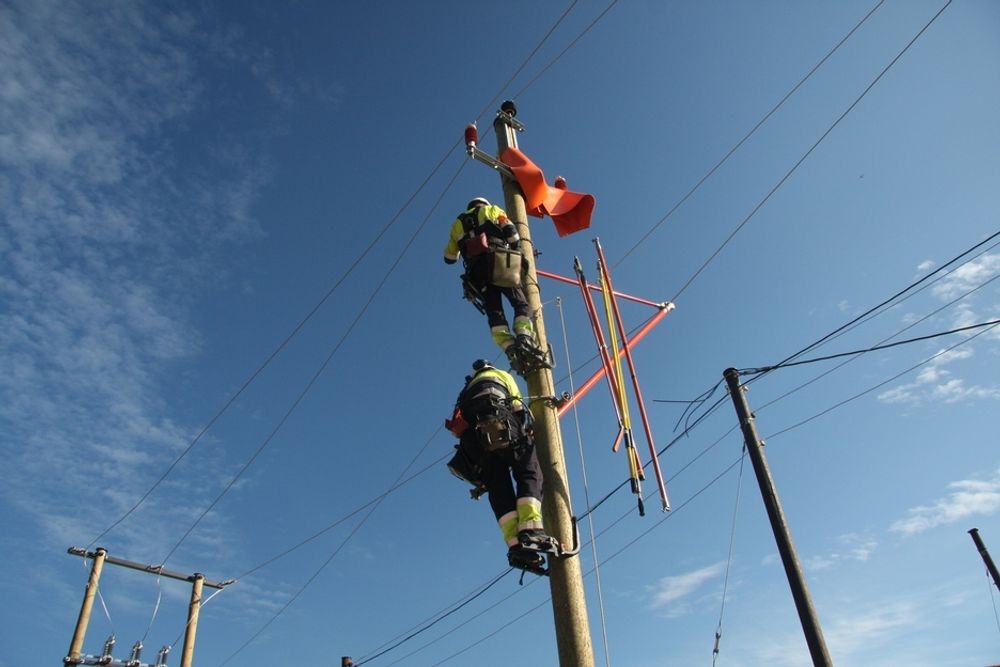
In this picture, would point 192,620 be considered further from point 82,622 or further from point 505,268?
point 505,268

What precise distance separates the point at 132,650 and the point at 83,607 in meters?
1.97

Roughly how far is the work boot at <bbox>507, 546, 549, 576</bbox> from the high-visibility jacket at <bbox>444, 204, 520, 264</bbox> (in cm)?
245

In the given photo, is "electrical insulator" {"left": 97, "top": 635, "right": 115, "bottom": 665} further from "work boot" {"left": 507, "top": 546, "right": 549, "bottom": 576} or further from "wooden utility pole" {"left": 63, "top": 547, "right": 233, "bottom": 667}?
"work boot" {"left": 507, "top": 546, "right": 549, "bottom": 576}

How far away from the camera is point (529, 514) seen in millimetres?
3881

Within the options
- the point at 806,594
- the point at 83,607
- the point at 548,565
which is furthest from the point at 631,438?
the point at 83,607

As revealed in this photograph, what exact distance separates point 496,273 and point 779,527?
5776 millimetres

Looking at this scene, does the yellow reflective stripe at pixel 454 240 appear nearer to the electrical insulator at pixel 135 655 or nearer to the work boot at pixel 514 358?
the work boot at pixel 514 358

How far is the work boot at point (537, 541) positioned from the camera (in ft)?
12.2

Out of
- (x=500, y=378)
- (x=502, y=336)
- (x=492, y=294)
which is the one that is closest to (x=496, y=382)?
(x=500, y=378)

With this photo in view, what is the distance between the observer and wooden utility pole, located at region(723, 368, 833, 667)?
7.64 m

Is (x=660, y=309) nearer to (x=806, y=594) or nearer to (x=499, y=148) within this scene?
(x=499, y=148)

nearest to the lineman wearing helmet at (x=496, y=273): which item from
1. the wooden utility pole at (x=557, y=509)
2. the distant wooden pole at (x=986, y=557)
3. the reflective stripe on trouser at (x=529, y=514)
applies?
the wooden utility pole at (x=557, y=509)

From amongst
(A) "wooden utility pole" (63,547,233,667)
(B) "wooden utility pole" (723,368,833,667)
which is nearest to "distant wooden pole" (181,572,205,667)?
(A) "wooden utility pole" (63,547,233,667)

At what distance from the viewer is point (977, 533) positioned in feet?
54.7
